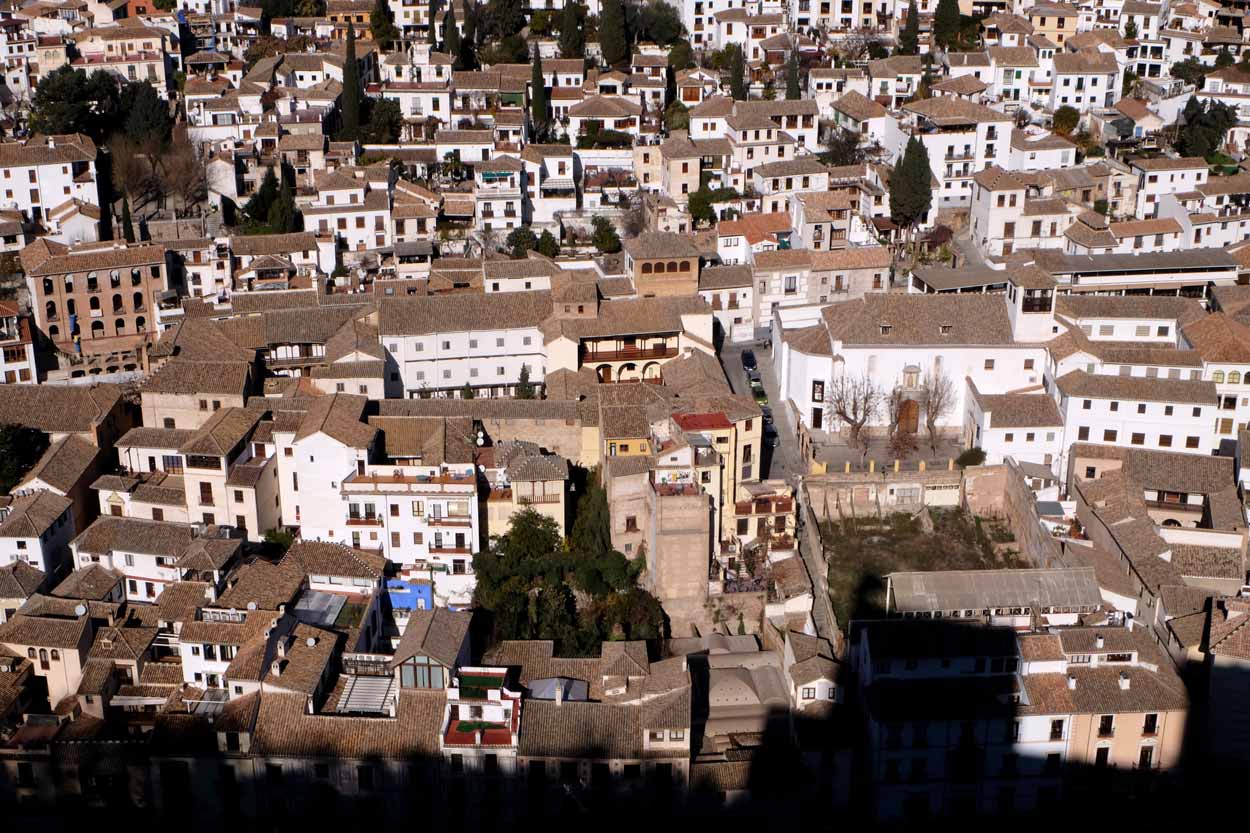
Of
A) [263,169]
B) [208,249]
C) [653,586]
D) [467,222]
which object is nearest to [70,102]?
[263,169]

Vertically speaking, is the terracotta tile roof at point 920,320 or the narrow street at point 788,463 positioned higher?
the terracotta tile roof at point 920,320

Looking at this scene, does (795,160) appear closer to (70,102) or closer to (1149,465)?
→ (1149,465)

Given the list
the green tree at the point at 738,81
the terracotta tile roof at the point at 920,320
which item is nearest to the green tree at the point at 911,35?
the green tree at the point at 738,81

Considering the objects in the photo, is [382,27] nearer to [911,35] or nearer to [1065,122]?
[911,35]

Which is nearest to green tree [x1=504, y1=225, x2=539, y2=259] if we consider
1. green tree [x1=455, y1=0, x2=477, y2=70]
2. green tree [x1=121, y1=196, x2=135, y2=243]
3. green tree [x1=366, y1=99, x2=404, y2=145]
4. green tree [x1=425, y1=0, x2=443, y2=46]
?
green tree [x1=366, y1=99, x2=404, y2=145]

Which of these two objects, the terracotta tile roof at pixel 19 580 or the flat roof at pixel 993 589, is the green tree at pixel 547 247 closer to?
the flat roof at pixel 993 589

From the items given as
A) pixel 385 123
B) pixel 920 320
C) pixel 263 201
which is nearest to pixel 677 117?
pixel 385 123
